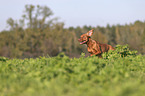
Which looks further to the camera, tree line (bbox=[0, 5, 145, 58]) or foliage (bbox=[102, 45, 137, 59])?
tree line (bbox=[0, 5, 145, 58])

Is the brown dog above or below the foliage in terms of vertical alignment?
above

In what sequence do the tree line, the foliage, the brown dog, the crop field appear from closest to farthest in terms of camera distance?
the crop field, the foliage, the brown dog, the tree line

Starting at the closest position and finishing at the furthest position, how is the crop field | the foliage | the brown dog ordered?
the crop field < the foliage < the brown dog

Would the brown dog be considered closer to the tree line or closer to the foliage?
the foliage

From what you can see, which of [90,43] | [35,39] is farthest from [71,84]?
[35,39]

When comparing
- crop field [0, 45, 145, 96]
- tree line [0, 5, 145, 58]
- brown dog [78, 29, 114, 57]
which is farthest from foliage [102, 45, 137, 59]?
tree line [0, 5, 145, 58]

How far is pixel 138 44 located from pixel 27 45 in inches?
857

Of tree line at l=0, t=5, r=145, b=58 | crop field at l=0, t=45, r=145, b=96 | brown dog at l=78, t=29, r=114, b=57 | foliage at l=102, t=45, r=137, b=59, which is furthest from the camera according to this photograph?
tree line at l=0, t=5, r=145, b=58

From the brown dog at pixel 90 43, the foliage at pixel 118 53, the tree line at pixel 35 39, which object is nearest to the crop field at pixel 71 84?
the foliage at pixel 118 53

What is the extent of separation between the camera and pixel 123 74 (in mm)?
4566

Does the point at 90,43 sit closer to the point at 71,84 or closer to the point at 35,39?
the point at 71,84

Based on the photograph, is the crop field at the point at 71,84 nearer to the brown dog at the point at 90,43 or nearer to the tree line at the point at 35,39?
the brown dog at the point at 90,43

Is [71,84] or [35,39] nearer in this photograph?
[71,84]

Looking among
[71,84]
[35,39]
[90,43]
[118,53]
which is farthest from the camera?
[35,39]
